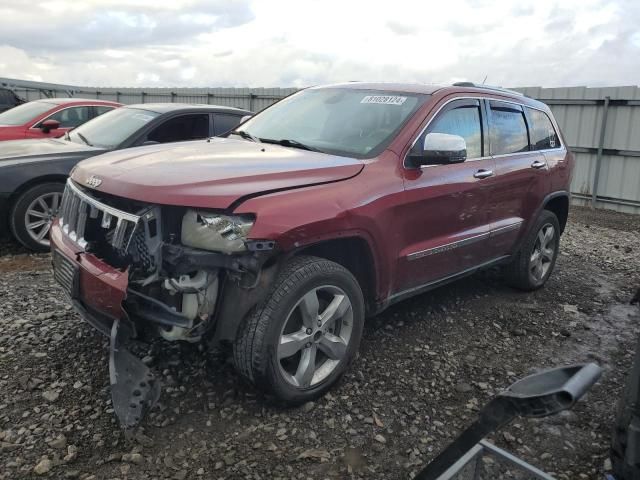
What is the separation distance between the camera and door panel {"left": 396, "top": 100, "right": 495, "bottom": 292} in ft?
11.8

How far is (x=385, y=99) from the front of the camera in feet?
13.1

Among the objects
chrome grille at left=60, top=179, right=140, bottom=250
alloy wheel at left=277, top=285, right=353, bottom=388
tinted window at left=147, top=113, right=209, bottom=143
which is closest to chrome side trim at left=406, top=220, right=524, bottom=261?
alloy wheel at left=277, top=285, right=353, bottom=388

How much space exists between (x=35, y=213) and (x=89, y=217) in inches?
111

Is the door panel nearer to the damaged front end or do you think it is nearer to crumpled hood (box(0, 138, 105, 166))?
the damaged front end

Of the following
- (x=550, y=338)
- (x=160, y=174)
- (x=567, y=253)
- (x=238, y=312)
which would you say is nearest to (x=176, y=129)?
(x=160, y=174)

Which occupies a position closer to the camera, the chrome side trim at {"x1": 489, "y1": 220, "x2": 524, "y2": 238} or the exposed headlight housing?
the exposed headlight housing

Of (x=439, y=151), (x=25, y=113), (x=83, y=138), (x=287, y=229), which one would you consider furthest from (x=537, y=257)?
(x=25, y=113)

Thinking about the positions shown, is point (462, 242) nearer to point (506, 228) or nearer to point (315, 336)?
point (506, 228)

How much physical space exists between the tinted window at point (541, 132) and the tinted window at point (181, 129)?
138 inches

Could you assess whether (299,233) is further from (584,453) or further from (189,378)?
(584,453)

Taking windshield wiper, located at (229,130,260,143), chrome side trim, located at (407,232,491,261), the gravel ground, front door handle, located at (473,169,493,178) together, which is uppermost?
windshield wiper, located at (229,130,260,143)

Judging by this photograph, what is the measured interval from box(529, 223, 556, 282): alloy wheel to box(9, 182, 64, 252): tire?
4653mm

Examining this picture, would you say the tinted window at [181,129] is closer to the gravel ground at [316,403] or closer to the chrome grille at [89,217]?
the gravel ground at [316,403]

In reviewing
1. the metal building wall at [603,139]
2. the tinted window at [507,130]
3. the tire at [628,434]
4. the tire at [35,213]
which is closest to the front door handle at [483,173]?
the tinted window at [507,130]
